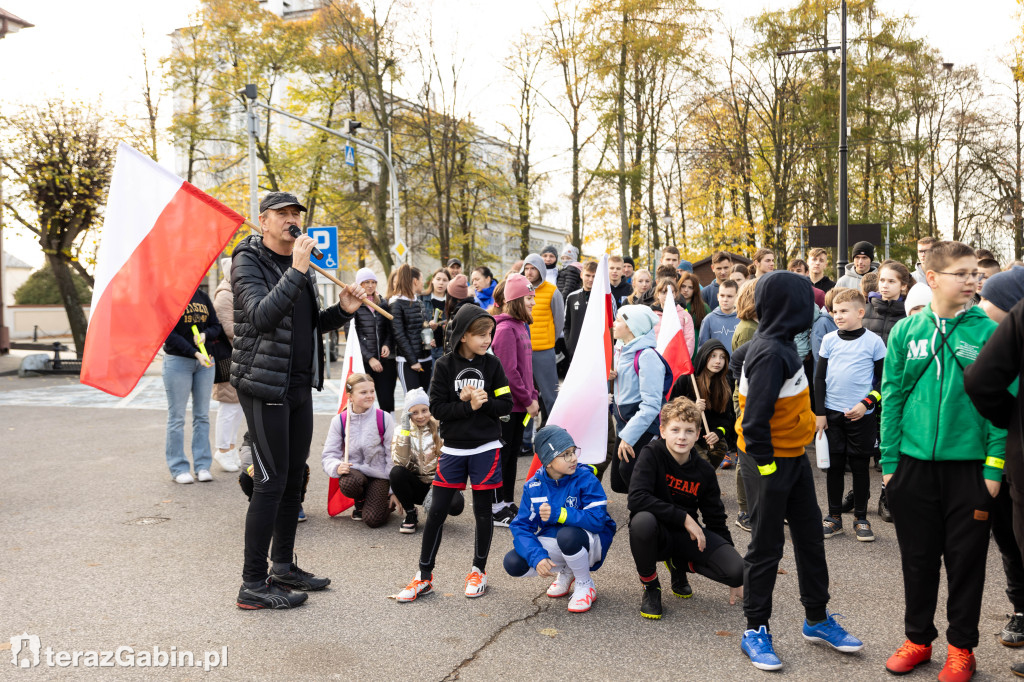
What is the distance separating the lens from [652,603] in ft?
15.2

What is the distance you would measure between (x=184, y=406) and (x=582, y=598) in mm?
5104

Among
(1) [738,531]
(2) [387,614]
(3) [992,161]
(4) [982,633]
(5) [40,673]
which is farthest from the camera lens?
(3) [992,161]

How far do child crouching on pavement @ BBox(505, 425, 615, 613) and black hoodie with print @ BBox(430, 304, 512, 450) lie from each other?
0.33 m

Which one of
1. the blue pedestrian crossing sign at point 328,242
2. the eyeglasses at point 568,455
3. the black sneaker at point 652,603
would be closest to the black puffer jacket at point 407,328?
the eyeglasses at point 568,455

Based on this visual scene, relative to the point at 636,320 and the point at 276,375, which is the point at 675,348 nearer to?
the point at 636,320

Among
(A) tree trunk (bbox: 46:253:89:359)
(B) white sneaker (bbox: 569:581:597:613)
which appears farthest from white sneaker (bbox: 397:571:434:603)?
(A) tree trunk (bbox: 46:253:89:359)

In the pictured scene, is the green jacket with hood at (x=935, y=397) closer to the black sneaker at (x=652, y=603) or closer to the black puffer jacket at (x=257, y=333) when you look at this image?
the black sneaker at (x=652, y=603)

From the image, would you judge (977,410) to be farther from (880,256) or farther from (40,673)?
(880,256)

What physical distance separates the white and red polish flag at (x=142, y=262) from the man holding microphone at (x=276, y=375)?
0.34m

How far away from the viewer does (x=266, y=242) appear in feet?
16.0

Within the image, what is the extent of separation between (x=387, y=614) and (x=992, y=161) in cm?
3640

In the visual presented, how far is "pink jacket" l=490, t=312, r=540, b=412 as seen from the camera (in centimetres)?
670

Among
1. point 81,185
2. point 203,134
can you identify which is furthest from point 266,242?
point 203,134

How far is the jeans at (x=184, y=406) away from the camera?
26.6 ft
